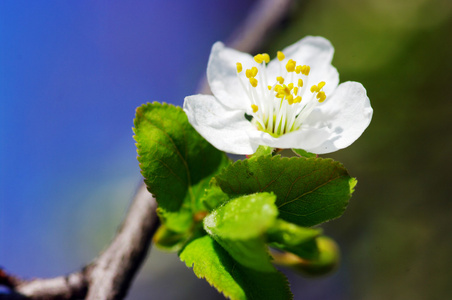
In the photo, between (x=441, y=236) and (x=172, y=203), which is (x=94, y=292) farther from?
(x=441, y=236)

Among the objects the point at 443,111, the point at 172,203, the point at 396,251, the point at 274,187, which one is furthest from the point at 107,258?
the point at 443,111

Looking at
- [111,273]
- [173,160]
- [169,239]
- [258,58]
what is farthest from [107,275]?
[258,58]

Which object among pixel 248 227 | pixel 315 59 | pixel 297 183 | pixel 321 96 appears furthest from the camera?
pixel 315 59

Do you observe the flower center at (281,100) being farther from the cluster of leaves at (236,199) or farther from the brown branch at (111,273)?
the brown branch at (111,273)

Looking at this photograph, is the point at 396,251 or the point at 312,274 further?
the point at 396,251

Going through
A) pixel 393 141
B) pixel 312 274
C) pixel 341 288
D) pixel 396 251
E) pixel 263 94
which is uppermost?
pixel 263 94

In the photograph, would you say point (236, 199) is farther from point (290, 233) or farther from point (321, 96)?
point (321, 96)
